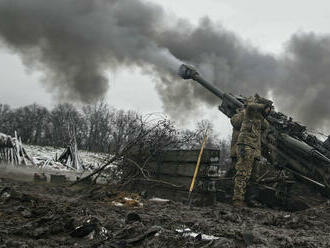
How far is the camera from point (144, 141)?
7.96 metres

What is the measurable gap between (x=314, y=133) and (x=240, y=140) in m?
2.64

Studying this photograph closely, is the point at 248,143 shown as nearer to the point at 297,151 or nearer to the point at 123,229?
the point at 297,151

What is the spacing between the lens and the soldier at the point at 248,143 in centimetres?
691

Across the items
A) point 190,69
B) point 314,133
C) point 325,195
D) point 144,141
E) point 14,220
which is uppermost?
point 190,69

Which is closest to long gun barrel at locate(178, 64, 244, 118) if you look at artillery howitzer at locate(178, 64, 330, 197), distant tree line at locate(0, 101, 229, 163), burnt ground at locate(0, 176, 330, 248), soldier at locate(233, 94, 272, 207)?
artillery howitzer at locate(178, 64, 330, 197)

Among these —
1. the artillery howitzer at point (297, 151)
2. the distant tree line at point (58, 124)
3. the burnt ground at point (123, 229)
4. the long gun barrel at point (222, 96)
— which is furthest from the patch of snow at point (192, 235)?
the distant tree line at point (58, 124)

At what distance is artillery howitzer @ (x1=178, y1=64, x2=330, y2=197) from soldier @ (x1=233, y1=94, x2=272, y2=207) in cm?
121

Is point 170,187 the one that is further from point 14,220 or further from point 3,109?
point 3,109

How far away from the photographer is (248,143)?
719cm

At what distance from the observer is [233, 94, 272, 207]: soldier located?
6.91m

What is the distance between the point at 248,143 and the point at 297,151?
184cm

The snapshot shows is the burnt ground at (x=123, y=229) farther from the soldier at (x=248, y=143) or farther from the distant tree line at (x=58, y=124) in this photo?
the distant tree line at (x=58, y=124)

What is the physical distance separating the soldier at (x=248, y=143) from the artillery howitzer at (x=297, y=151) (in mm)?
1208

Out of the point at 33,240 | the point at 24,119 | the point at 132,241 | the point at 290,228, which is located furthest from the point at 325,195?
the point at 24,119
